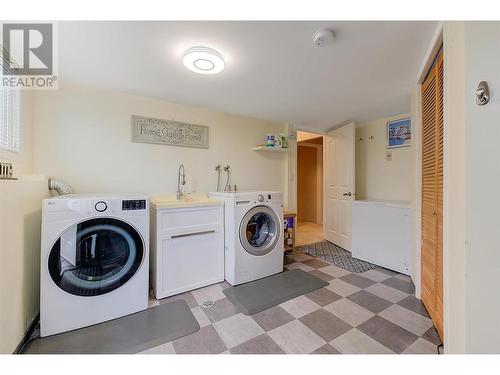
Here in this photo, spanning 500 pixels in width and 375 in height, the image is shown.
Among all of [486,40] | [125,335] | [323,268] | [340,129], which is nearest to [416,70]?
[486,40]

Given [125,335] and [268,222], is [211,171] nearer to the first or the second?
[268,222]

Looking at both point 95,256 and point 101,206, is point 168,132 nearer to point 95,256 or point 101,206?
point 101,206

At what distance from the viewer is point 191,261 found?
202 cm

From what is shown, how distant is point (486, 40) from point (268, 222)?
2068 mm

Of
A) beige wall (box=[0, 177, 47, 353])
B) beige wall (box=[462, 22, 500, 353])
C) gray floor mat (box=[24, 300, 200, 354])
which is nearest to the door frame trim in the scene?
beige wall (box=[462, 22, 500, 353])

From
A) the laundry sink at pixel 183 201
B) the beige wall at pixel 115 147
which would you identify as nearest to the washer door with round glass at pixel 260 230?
the laundry sink at pixel 183 201

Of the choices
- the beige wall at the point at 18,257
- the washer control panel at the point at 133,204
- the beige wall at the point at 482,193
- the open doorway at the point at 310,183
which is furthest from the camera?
the open doorway at the point at 310,183

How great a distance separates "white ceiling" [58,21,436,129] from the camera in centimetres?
126

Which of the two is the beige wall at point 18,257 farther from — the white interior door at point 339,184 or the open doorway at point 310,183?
the open doorway at point 310,183

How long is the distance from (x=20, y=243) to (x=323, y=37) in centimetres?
238

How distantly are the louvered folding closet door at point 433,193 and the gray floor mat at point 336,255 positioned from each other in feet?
2.70

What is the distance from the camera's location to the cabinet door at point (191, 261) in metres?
1.89

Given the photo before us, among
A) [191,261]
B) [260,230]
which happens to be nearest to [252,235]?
[260,230]

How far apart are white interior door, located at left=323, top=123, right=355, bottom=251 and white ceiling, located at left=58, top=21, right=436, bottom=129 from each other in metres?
0.76
